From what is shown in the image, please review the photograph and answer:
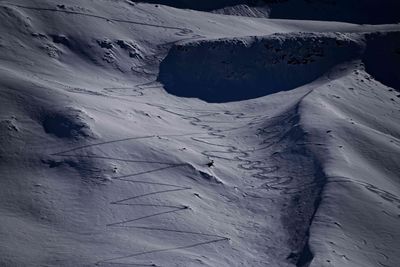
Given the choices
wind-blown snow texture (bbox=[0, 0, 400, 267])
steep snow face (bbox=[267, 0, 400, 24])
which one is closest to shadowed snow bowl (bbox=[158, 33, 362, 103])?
wind-blown snow texture (bbox=[0, 0, 400, 267])

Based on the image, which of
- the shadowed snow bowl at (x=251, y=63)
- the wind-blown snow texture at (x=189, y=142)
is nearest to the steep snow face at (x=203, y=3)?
the wind-blown snow texture at (x=189, y=142)

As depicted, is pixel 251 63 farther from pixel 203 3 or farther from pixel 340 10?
pixel 340 10

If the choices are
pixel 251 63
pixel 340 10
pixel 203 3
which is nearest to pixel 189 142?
pixel 251 63

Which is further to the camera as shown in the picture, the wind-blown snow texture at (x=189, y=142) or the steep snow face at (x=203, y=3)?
the steep snow face at (x=203, y=3)

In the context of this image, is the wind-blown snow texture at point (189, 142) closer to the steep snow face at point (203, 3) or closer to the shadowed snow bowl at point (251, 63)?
the shadowed snow bowl at point (251, 63)

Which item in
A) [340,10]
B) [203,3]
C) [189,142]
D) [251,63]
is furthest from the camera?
[340,10]

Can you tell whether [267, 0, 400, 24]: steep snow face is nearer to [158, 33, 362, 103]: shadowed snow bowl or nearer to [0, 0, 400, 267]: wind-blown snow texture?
[0, 0, 400, 267]: wind-blown snow texture
